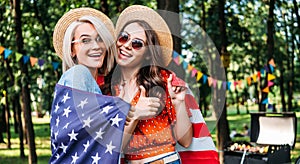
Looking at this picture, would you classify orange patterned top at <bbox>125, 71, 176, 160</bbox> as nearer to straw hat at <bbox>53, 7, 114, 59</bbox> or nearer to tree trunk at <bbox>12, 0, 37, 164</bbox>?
straw hat at <bbox>53, 7, 114, 59</bbox>

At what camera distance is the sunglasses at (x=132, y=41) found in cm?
235

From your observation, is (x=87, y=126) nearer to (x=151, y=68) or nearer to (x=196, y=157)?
(x=151, y=68)

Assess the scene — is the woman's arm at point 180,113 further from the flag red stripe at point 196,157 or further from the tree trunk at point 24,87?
the tree trunk at point 24,87

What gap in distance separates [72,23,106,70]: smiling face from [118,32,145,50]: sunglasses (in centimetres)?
9

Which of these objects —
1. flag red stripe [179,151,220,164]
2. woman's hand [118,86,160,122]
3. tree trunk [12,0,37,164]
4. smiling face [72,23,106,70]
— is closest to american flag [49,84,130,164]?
woman's hand [118,86,160,122]

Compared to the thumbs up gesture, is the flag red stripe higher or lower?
lower

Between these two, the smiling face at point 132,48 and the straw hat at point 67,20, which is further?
the straw hat at point 67,20

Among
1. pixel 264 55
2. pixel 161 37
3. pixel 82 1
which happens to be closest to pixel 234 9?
pixel 82 1

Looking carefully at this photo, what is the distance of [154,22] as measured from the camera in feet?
8.06

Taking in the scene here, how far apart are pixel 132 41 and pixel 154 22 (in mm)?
167

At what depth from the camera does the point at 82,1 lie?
10.7 m

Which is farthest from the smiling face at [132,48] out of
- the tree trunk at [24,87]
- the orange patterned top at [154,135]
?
the tree trunk at [24,87]

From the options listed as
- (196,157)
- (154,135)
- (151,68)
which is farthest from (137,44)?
(196,157)

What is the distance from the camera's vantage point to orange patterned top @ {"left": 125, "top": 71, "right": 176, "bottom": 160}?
2.35 metres
